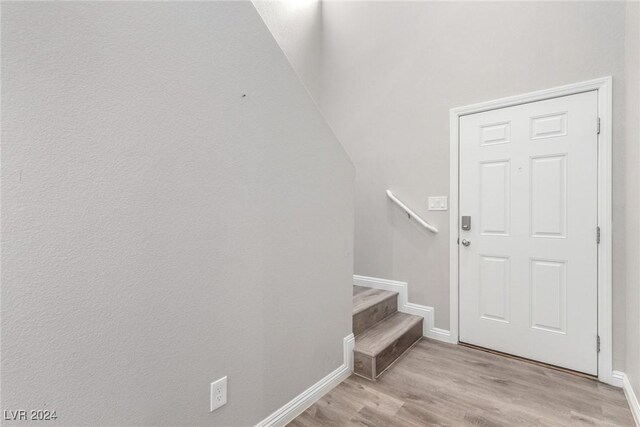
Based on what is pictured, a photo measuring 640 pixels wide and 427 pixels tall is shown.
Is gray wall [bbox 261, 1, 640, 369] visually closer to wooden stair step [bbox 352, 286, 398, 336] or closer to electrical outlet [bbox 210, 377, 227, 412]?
wooden stair step [bbox 352, 286, 398, 336]

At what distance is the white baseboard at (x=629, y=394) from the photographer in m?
1.54

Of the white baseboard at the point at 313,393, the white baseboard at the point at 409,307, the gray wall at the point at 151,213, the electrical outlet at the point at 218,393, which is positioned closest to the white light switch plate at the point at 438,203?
the white baseboard at the point at 409,307

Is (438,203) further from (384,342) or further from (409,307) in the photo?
(384,342)

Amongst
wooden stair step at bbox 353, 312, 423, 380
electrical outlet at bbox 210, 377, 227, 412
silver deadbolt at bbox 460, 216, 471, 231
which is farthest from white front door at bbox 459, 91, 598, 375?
electrical outlet at bbox 210, 377, 227, 412

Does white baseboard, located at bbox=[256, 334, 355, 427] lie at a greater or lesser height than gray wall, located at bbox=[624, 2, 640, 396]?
lesser

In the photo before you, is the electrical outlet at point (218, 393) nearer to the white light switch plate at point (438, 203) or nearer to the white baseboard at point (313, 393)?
the white baseboard at point (313, 393)

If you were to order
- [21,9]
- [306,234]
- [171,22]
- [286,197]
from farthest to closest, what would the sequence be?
[306,234] < [286,197] < [171,22] < [21,9]

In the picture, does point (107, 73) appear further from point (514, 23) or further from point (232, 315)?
point (514, 23)

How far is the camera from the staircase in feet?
6.32

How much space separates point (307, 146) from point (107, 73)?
0.91 metres

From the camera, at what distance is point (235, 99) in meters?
1.22

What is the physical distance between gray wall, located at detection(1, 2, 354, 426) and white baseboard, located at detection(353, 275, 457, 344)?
1366 mm

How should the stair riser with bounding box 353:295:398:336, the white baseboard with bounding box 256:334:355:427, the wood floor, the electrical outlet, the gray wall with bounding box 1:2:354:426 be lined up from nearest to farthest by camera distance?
1. the gray wall with bounding box 1:2:354:426
2. the electrical outlet
3. the white baseboard with bounding box 256:334:355:427
4. the wood floor
5. the stair riser with bounding box 353:295:398:336

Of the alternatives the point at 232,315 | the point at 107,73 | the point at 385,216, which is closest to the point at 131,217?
the point at 107,73
